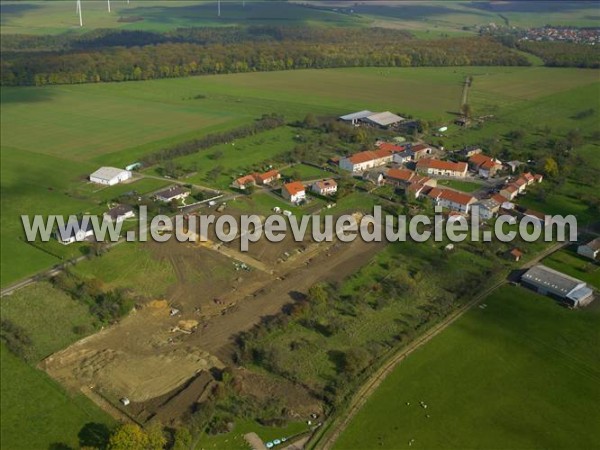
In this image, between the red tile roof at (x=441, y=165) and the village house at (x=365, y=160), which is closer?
the red tile roof at (x=441, y=165)

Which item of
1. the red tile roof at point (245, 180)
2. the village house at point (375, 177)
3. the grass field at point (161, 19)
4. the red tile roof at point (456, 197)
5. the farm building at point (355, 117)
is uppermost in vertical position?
the grass field at point (161, 19)

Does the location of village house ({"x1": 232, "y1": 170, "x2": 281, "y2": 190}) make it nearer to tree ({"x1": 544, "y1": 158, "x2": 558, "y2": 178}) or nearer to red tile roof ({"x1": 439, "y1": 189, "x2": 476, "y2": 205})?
red tile roof ({"x1": 439, "y1": 189, "x2": 476, "y2": 205})

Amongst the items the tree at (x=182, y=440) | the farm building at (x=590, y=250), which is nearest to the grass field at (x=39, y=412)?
the tree at (x=182, y=440)

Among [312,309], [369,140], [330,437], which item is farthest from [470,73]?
[330,437]

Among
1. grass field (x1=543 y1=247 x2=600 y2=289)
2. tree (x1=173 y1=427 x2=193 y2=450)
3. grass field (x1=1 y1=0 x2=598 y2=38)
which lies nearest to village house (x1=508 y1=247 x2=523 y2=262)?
grass field (x1=543 y1=247 x2=600 y2=289)

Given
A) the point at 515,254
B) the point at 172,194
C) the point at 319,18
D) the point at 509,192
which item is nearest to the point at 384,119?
the point at 509,192

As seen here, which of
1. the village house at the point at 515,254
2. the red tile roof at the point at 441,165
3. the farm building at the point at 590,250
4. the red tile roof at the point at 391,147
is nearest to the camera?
the village house at the point at 515,254

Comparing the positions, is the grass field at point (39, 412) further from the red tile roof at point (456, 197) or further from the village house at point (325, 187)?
the red tile roof at point (456, 197)

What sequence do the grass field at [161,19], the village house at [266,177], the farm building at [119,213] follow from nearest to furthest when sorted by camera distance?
the farm building at [119,213]
the village house at [266,177]
the grass field at [161,19]
